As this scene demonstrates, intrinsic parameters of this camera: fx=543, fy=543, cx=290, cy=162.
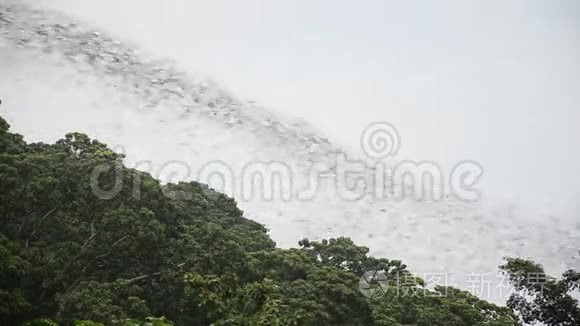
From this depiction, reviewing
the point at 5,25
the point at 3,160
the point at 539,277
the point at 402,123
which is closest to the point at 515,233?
the point at 402,123

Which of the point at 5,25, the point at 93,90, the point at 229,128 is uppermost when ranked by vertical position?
the point at 5,25

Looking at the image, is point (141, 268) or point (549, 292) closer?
point (141, 268)

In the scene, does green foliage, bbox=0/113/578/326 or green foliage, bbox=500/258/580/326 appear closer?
green foliage, bbox=0/113/578/326

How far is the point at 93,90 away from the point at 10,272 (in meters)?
17.2

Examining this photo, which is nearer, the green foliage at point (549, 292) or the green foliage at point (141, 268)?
the green foliage at point (141, 268)

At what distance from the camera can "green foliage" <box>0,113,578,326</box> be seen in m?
7.57

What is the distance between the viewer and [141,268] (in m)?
9.03

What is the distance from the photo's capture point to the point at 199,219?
10703mm

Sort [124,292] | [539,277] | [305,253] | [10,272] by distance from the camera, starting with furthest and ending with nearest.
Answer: [305,253] → [539,277] → [124,292] → [10,272]

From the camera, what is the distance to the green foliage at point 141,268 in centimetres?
757

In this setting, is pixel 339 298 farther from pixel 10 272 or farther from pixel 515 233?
pixel 515 233

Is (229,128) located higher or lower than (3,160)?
higher

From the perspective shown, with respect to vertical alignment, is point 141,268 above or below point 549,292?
above

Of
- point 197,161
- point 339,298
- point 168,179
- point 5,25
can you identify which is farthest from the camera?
point 5,25
